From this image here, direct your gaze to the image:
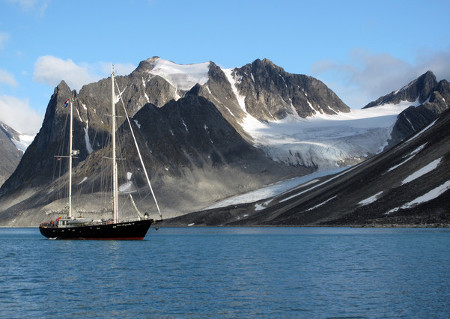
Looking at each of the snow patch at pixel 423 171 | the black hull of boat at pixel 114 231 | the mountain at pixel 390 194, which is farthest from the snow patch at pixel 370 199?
the black hull of boat at pixel 114 231

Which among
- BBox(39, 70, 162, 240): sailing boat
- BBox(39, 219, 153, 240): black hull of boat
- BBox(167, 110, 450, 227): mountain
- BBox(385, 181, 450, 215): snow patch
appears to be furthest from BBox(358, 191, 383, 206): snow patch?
BBox(39, 219, 153, 240): black hull of boat

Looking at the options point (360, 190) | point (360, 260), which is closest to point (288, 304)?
point (360, 260)

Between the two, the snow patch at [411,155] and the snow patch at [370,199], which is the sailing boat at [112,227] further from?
the snow patch at [411,155]

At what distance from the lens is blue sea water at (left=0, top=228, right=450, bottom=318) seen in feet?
121

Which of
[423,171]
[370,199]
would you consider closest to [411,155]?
[423,171]

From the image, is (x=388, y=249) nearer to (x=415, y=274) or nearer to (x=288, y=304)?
(x=415, y=274)

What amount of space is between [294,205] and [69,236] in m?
87.4

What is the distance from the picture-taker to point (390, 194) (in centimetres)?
14362

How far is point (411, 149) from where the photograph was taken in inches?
6467

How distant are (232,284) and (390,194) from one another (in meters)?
104

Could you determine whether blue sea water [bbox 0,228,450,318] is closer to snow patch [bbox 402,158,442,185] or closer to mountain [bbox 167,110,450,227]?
mountain [bbox 167,110,450,227]

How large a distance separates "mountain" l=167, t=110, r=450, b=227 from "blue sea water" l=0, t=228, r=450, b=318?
55660 millimetres

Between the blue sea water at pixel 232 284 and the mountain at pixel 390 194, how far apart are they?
183 feet

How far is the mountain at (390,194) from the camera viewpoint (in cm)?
12925
